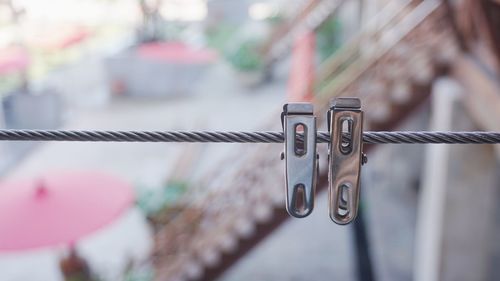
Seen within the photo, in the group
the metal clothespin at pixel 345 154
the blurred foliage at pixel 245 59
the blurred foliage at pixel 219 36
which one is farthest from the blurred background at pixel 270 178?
the metal clothespin at pixel 345 154

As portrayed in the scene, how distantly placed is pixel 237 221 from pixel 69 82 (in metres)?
10.4

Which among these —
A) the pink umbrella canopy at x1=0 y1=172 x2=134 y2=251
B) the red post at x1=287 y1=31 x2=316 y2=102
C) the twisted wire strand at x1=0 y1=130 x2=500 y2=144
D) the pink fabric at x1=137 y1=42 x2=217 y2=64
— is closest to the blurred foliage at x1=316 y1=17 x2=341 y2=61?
the red post at x1=287 y1=31 x2=316 y2=102

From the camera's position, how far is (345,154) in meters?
1.17

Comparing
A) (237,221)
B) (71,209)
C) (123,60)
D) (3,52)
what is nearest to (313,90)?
(237,221)

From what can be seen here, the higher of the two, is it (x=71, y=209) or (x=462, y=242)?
(x=71, y=209)

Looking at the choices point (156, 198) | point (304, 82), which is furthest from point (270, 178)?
point (156, 198)

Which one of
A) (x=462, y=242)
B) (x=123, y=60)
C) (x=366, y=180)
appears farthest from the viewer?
(x=123, y=60)

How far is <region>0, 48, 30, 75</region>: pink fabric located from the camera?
9.72 metres

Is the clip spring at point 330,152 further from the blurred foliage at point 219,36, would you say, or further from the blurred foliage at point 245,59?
the blurred foliage at point 219,36

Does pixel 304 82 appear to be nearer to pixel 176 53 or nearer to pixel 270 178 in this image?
pixel 270 178

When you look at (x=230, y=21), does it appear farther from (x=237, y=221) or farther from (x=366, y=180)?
(x=237, y=221)

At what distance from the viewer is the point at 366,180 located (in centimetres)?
962

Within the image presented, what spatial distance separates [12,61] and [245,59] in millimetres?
6082

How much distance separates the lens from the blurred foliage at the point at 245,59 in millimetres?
14062
